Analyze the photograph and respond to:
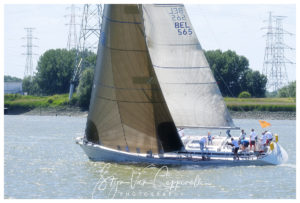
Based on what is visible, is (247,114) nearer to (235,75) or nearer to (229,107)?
(229,107)

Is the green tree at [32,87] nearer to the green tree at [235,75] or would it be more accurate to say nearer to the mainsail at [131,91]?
the green tree at [235,75]

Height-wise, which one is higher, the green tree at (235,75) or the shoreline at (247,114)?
the green tree at (235,75)

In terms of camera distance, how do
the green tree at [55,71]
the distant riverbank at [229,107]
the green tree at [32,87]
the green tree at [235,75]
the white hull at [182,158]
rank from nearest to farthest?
the white hull at [182,158]
the distant riverbank at [229,107]
the green tree at [235,75]
the green tree at [55,71]
the green tree at [32,87]

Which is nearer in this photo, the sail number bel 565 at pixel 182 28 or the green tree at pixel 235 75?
the sail number bel 565 at pixel 182 28

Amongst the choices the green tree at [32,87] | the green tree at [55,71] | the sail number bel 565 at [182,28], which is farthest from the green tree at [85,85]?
the sail number bel 565 at [182,28]

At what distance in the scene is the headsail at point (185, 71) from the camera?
103ft

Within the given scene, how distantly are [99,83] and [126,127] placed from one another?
250cm

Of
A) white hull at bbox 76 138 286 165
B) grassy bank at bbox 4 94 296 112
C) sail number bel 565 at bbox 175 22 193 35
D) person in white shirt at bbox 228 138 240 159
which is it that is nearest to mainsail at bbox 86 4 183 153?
white hull at bbox 76 138 286 165

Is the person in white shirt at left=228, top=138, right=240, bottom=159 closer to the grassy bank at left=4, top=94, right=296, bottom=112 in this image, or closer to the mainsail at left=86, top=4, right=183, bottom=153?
the mainsail at left=86, top=4, right=183, bottom=153

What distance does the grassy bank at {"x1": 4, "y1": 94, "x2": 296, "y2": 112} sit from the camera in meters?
83.2

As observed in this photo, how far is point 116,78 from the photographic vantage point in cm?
2984

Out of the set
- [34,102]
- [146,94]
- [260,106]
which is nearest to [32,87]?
[34,102]

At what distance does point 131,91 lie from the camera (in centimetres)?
2981

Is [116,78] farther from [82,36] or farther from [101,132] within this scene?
[82,36]
